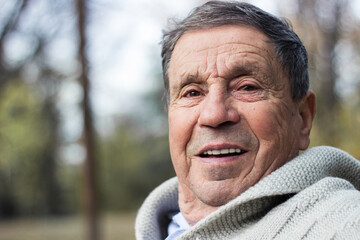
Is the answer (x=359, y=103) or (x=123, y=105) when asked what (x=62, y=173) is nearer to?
(x=123, y=105)

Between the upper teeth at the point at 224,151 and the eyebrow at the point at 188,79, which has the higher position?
the eyebrow at the point at 188,79

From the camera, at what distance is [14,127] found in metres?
21.7

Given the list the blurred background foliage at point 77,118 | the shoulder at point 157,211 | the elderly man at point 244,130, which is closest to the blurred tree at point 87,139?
the blurred background foliage at point 77,118

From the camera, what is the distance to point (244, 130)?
1886 mm

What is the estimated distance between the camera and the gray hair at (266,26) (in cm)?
197

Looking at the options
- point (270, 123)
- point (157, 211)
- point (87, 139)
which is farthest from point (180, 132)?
point (87, 139)

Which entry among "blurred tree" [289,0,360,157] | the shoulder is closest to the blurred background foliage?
"blurred tree" [289,0,360,157]

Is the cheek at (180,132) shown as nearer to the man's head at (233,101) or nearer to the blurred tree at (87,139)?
the man's head at (233,101)

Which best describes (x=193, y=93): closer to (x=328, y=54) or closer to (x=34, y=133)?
(x=328, y=54)

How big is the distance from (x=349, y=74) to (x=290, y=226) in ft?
26.3

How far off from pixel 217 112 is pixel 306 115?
21.5 inches

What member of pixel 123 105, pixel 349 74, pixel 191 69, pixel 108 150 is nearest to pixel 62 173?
pixel 108 150

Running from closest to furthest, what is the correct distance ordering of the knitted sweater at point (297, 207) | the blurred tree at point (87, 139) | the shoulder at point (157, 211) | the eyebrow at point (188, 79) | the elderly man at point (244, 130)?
the knitted sweater at point (297, 207) → the elderly man at point (244, 130) → the eyebrow at point (188, 79) → the shoulder at point (157, 211) → the blurred tree at point (87, 139)

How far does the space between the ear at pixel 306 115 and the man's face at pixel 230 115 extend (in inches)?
1.3
